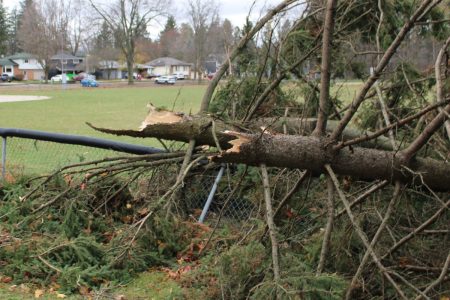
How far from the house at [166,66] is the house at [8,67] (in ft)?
74.9

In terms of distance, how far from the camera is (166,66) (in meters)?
107

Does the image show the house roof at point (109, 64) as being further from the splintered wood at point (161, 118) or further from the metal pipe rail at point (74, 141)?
the splintered wood at point (161, 118)

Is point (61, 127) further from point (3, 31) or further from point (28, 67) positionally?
point (3, 31)

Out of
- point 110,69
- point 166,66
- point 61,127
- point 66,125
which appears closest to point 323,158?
point 61,127

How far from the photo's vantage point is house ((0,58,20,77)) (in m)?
93.1

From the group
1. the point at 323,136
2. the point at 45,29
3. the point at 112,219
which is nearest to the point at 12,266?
the point at 112,219

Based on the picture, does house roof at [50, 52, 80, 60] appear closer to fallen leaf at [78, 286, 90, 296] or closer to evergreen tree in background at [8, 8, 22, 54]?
evergreen tree in background at [8, 8, 22, 54]

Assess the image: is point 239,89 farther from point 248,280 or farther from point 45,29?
point 45,29

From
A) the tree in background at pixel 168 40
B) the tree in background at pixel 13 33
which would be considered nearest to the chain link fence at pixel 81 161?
the tree in background at pixel 168 40

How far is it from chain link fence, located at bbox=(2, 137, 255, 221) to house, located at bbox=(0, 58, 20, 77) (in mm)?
92412

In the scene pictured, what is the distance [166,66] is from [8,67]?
1096 inches

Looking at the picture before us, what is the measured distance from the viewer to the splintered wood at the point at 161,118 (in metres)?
3.98

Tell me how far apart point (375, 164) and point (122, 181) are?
2.37 m

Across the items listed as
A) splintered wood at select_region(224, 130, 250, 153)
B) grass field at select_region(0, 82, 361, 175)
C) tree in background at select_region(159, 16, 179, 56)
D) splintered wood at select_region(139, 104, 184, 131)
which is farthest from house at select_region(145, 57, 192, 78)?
splintered wood at select_region(224, 130, 250, 153)
